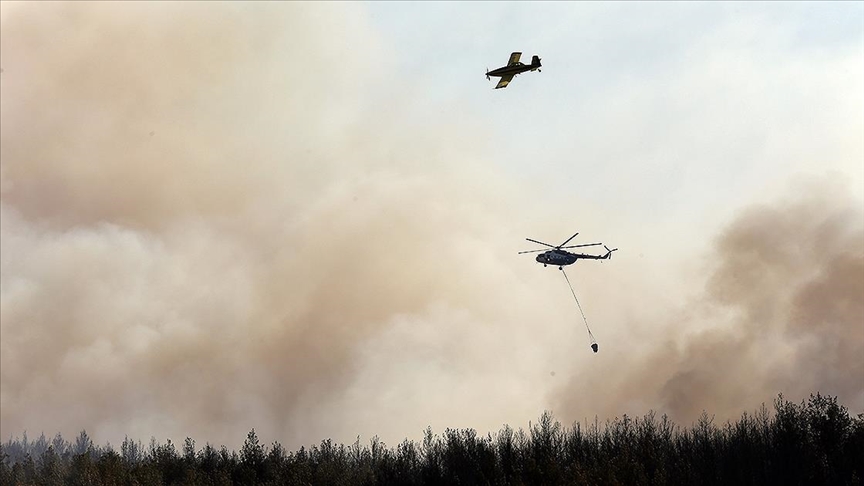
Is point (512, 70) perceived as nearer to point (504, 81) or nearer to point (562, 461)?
point (504, 81)

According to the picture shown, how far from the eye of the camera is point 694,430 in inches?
3063

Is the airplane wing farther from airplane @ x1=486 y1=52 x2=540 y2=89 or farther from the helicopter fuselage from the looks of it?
the helicopter fuselage

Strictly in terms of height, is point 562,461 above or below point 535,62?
below

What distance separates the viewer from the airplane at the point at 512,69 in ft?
256

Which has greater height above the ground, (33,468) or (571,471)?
(33,468)

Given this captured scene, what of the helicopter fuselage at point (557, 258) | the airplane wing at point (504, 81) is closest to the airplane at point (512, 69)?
the airplane wing at point (504, 81)

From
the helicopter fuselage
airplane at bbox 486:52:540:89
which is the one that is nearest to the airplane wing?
airplane at bbox 486:52:540:89

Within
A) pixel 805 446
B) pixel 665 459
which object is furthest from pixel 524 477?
pixel 805 446

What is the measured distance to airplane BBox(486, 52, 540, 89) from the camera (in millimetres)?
78062

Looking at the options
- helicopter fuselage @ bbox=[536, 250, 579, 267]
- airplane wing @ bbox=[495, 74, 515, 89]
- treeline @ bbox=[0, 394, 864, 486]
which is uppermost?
airplane wing @ bbox=[495, 74, 515, 89]

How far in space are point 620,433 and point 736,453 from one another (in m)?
10.2

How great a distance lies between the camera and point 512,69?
78.2m

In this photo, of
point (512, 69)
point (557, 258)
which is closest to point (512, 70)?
point (512, 69)

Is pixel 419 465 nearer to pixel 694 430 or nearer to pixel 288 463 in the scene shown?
pixel 288 463
